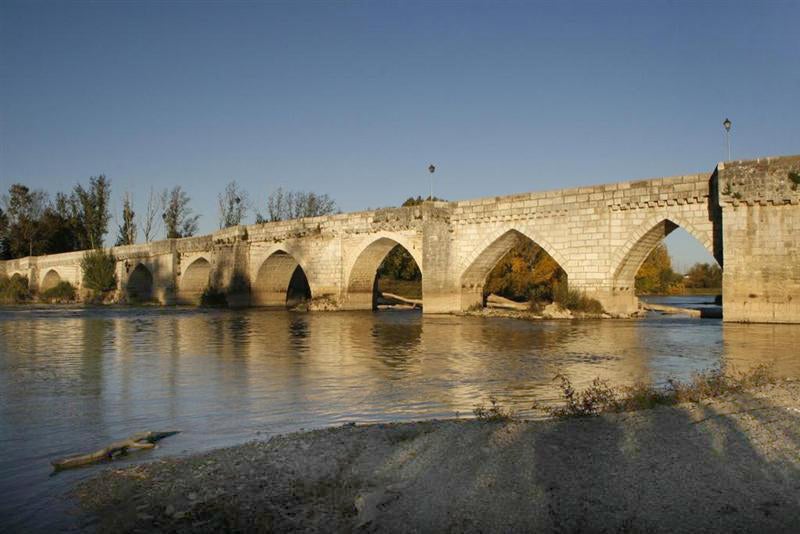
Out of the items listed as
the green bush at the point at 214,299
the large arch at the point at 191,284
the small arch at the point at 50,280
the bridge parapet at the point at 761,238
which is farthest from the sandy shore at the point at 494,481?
the small arch at the point at 50,280

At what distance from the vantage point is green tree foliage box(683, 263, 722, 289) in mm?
83188

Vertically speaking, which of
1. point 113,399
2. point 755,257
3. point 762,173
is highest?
point 762,173

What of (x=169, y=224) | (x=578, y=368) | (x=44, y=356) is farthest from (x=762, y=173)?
(x=169, y=224)

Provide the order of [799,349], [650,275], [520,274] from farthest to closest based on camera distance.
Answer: [650,275] < [520,274] < [799,349]

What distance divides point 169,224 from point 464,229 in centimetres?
4781

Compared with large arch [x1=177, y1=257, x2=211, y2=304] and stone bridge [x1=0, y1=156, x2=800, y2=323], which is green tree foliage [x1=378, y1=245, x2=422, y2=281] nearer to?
stone bridge [x1=0, y1=156, x2=800, y2=323]

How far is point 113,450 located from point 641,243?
22335 millimetres

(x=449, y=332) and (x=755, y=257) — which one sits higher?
(x=755, y=257)

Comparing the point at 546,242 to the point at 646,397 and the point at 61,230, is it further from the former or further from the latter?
the point at 61,230

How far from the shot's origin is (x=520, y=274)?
39.2 meters

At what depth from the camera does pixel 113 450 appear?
6816 mm

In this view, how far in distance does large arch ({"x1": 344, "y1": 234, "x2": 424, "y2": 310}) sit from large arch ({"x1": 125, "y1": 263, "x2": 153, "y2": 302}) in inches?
Result: 971

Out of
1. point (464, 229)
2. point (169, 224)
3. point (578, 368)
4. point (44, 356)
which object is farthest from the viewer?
point (169, 224)

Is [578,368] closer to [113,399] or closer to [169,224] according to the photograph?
[113,399]
